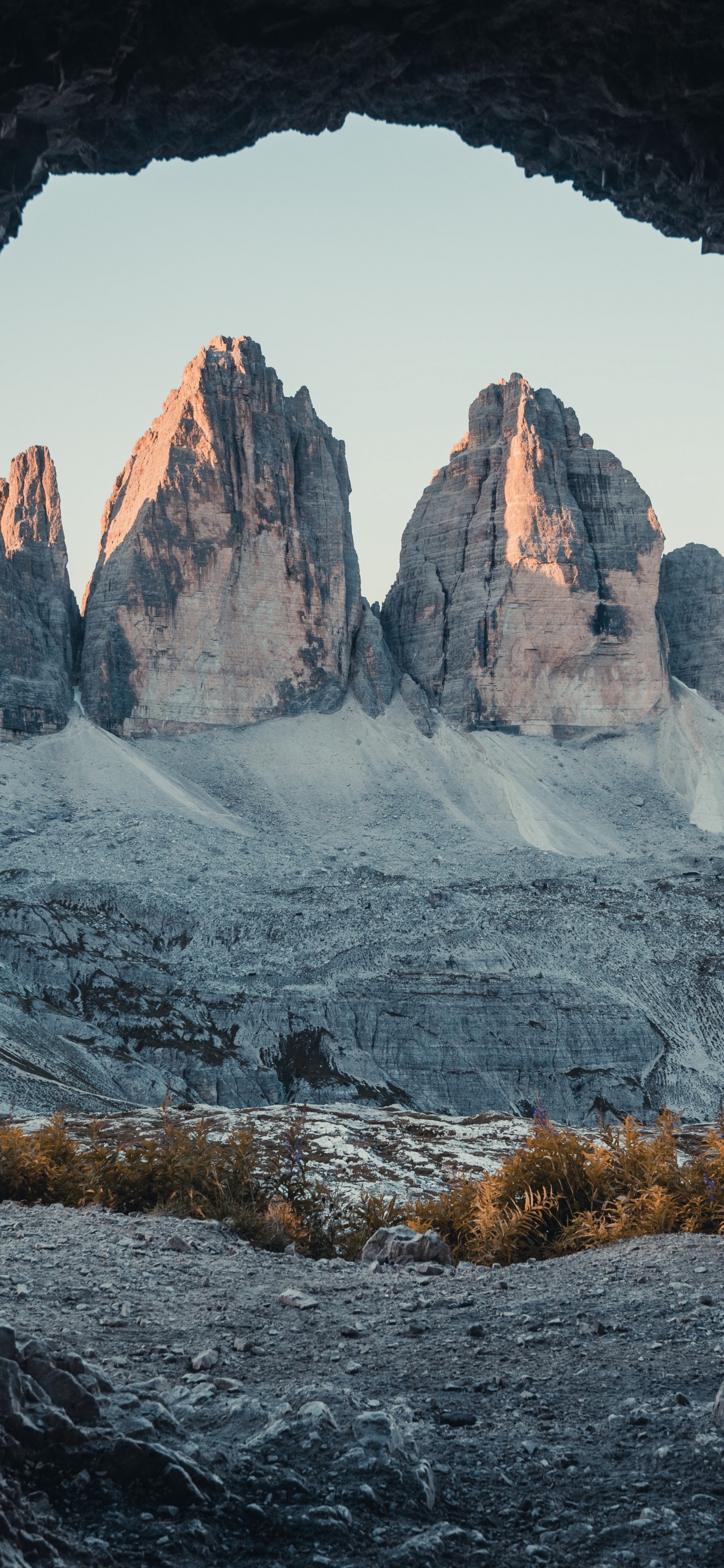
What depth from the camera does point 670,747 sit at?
320 feet

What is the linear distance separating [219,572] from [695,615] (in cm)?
4996

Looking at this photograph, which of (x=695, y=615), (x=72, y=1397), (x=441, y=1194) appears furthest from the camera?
(x=695, y=615)

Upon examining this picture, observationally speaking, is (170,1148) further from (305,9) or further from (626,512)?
(626,512)

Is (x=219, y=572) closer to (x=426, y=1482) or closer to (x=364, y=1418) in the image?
(x=364, y=1418)

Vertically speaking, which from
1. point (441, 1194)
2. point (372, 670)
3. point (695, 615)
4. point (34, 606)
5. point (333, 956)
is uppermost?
point (695, 615)

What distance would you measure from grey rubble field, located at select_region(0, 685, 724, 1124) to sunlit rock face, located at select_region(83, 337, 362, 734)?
36.7 feet

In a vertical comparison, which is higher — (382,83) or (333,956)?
(382,83)

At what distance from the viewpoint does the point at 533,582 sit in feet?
322

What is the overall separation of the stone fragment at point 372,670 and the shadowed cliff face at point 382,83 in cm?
9012

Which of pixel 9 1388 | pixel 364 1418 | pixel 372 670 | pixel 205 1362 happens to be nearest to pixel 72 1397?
pixel 9 1388

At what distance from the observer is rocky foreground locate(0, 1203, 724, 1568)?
357cm

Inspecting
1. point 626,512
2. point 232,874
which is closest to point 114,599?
point 232,874

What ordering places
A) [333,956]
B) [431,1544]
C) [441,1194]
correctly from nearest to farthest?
[431,1544], [441,1194], [333,956]

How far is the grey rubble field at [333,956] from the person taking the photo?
44.1 meters
